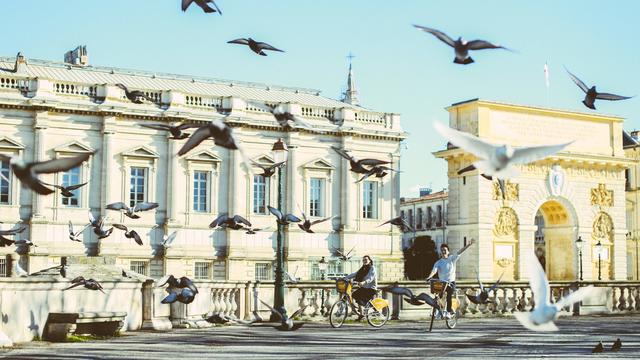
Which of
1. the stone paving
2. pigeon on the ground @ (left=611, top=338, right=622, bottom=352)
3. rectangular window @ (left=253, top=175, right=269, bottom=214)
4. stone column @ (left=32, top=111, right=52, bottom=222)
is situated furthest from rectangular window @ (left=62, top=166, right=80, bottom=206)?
pigeon on the ground @ (left=611, top=338, right=622, bottom=352)

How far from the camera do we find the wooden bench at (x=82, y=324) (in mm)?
16203

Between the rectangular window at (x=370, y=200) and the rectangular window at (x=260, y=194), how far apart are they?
17.3ft

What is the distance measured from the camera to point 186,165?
151ft

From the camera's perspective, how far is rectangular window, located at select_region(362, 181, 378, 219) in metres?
50.4

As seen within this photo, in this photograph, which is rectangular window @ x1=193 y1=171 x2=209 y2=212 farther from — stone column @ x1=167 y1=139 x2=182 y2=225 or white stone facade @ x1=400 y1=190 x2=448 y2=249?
white stone facade @ x1=400 y1=190 x2=448 y2=249

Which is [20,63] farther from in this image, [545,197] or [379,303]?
[379,303]

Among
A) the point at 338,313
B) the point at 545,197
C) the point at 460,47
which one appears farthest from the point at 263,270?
the point at 460,47

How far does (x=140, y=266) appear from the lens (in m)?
44.1

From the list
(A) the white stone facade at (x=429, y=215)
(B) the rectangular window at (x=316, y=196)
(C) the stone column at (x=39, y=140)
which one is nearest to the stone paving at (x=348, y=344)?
(C) the stone column at (x=39, y=140)

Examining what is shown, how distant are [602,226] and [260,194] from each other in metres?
17.5

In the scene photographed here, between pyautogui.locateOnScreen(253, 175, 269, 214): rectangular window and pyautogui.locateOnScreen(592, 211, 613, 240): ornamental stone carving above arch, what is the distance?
54.4 feet

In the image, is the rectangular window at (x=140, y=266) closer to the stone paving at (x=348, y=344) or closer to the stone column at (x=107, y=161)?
the stone column at (x=107, y=161)

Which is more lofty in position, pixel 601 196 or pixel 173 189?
pixel 601 196

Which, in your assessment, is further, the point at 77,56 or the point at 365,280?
the point at 77,56
